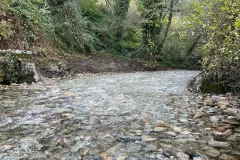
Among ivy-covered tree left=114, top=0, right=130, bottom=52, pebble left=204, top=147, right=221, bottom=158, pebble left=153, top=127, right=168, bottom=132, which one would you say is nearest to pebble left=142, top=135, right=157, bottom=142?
pebble left=153, top=127, right=168, bottom=132

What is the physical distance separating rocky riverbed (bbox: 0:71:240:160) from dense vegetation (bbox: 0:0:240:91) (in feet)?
4.37

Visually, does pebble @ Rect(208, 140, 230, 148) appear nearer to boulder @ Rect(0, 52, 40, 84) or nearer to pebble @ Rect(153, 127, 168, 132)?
pebble @ Rect(153, 127, 168, 132)

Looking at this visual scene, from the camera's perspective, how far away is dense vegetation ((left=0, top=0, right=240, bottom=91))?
5840mm

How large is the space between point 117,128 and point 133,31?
682 inches

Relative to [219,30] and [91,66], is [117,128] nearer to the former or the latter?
[219,30]

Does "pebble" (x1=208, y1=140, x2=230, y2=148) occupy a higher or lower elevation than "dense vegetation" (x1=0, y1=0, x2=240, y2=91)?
lower

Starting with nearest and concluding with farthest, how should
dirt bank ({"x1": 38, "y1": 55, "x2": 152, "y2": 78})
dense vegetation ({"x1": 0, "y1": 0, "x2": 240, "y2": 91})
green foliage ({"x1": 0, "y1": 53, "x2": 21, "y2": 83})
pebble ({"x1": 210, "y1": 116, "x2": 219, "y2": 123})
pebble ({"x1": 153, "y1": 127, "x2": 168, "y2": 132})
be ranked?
pebble ({"x1": 153, "y1": 127, "x2": 168, "y2": 132}) → pebble ({"x1": 210, "y1": 116, "x2": 219, "y2": 123}) → dense vegetation ({"x1": 0, "y1": 0, "x2": 240, "y2": 91}) → green foliage ({"x1": 0, "y1": 53, "x2": 21, "y2": 83}) → dirt bank ({"x1": 38, "y1": 55, "x2": 152, "y2": 78})

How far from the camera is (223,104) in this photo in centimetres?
536

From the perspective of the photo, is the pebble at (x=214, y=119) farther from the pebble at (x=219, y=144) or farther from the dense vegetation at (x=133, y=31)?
the dense vegetation at (x=133, y=31)

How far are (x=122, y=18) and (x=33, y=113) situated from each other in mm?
15480

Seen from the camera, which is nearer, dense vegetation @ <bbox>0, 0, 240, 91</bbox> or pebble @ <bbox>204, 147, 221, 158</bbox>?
pebble @ <bbox>204, 147, 221, 158</bbox>

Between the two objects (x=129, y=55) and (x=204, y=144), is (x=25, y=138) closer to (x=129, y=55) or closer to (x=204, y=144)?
(x=204, y=144)

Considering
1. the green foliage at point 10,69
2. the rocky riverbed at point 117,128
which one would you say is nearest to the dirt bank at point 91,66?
the green foliage at point 10,69

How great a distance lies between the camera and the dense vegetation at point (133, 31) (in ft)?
19.2
